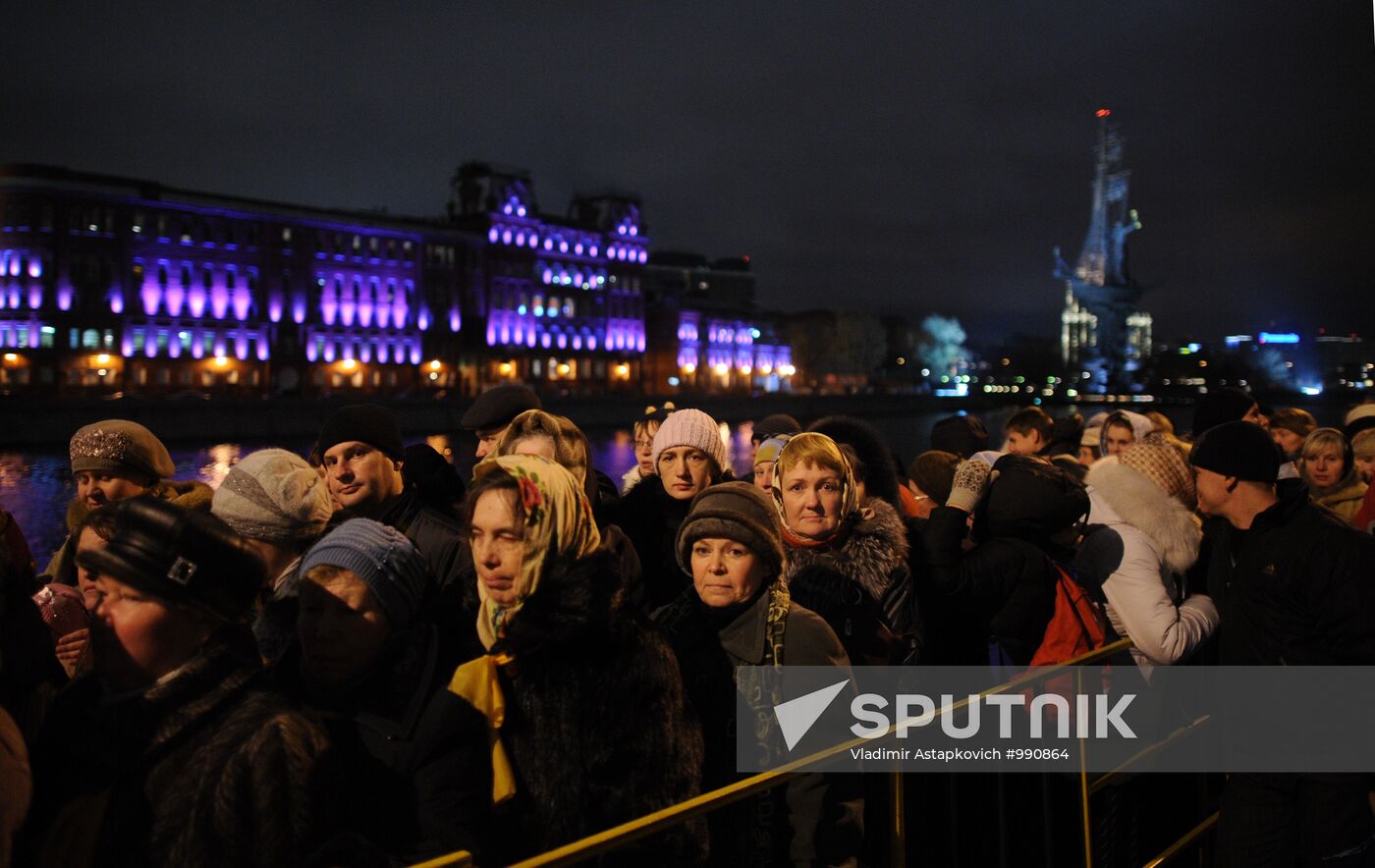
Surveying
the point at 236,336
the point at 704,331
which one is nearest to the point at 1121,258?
the point at 704,331

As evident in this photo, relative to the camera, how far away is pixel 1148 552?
363cm

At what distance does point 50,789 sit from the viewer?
1.67 metres

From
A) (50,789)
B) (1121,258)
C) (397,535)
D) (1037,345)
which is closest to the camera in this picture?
(50,789)

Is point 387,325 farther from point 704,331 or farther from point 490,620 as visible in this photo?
point 490,620

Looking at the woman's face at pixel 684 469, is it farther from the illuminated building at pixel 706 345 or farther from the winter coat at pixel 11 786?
the illuminated building at pixel 706 345

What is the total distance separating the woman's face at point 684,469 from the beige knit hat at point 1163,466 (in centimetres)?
184

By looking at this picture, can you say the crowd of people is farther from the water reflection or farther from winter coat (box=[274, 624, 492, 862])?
the water reflection

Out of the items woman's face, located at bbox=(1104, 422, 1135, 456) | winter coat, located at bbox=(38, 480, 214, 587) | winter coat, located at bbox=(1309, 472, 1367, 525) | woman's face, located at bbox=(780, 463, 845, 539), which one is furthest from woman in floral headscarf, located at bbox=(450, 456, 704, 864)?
woman's face, located at bbox=(1104, 422, 1135, 456)

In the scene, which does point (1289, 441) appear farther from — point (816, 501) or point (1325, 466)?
point (816, 501)

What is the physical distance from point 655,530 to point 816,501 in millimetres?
1323

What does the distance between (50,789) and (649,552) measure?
2.69 meters

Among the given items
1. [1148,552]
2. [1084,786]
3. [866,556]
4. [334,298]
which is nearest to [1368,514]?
[1148,552]

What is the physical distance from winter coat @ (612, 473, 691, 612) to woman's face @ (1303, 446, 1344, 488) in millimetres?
4228

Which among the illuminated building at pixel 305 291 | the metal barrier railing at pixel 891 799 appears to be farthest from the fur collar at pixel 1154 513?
the illuminated building at pixel 305 291
